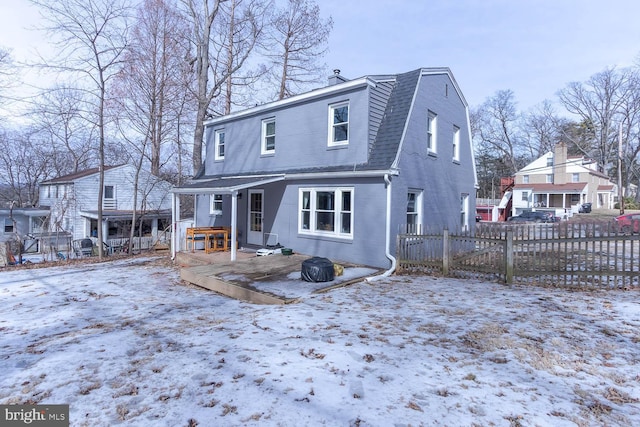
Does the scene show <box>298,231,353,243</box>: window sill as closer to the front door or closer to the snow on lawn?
the front door

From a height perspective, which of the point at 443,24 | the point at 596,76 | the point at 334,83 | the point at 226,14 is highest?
the point at 596,76

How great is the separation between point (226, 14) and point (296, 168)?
14.5 metres

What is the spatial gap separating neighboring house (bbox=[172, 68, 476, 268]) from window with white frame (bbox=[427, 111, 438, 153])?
0.04 meters

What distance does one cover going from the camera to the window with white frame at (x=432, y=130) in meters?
11.3

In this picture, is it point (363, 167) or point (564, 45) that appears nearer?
point (363, 167)

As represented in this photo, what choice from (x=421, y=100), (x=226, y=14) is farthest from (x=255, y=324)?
(x=226, y=14)

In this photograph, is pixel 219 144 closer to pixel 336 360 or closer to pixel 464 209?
pixel 464 209

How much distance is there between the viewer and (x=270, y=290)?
6945 mm

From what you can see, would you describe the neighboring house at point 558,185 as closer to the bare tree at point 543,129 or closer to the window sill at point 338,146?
the bare tree at point 543,129

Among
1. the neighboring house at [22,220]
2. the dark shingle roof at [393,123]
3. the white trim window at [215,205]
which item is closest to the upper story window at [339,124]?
the dark shingle roof at [393,123]

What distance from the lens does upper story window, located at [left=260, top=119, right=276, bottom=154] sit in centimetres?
1245

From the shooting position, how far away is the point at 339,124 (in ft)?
33.9

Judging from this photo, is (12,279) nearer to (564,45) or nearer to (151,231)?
(151,231)

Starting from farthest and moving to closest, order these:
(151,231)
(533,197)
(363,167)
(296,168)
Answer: (533,197) → (151,231) → (296,168) → (363,167)
